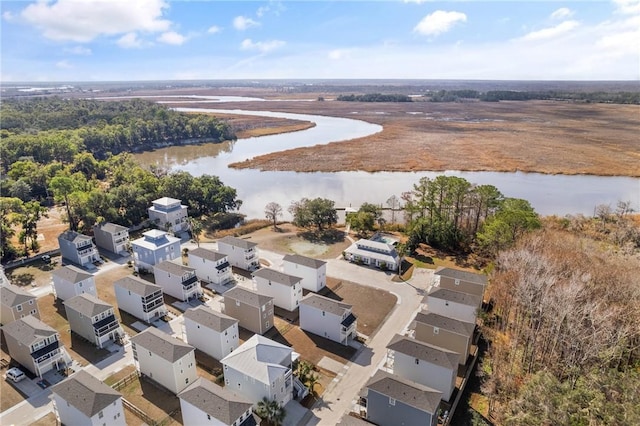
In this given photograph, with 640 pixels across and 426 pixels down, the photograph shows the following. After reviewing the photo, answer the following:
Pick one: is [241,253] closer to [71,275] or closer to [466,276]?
[71,275]

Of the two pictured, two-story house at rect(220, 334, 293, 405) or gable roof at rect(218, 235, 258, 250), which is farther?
gable roof at rect(218, 235, 258, 250)

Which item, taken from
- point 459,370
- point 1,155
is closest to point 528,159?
point 459,370

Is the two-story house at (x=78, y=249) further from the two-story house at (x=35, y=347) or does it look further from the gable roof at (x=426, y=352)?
the gable roof at (x=426, y=352)

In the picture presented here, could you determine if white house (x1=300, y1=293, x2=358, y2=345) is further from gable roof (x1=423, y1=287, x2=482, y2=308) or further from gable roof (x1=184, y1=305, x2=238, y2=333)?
gable roof (x1=423, y1=287, x2=482, y2=308)

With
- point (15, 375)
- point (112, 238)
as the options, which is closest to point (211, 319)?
point (15, 375)

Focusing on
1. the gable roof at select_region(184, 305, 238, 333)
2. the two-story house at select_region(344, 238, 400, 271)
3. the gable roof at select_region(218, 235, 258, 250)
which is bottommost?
the two-story house at select_region(344, 238, 400, 271)

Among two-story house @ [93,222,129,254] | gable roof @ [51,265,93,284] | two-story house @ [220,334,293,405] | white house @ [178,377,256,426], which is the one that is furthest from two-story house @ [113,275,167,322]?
two-story house @ [93,222,129,254]

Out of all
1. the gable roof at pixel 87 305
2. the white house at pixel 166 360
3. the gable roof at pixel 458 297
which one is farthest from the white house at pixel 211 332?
the gable roof at pixel 458 297
